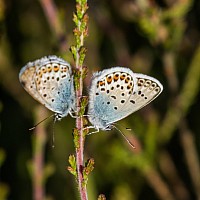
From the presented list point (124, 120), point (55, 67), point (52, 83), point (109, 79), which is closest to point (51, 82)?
point (52, 83)

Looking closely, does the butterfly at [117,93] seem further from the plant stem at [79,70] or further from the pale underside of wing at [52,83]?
the plant stem at [79,70]

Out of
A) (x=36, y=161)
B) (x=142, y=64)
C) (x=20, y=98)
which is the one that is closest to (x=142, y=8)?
(x=142, y=64)

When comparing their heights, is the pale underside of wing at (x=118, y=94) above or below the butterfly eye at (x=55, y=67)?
below

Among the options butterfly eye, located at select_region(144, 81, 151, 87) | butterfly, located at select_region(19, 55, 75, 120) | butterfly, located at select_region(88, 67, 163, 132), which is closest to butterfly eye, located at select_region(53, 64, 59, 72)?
butterfly, located at select_region(19, 55, 75, 120)

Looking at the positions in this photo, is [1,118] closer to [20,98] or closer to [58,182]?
[20,98]

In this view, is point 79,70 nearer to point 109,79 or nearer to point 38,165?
point 109,79

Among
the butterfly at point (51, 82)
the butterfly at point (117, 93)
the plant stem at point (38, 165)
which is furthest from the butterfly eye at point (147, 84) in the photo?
the plant stem at point (38, 165)

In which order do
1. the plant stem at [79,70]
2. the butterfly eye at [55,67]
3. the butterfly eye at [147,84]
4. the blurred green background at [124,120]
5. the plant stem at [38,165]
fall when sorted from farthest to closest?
the blurred green background at [124,120]
the plant stem at [38,165]
the butterfly eye at [147,84]
the butterfly eye at [55,67]
the plant stem at [79,70]
